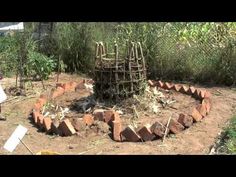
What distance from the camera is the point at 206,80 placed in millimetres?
8000

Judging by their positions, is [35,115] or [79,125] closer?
[79,125]

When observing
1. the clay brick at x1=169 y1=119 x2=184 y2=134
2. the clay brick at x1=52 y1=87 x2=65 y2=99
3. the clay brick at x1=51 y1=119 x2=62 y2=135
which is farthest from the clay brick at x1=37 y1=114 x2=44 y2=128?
the clay brick at x1=169 y1=119 x2=184 y2=134

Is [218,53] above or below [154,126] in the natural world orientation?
above

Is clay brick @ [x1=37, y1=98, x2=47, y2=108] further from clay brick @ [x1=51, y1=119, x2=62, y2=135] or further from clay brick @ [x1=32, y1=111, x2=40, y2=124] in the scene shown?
clay brick @ [x1=51, y1=119, x2=62, y2=135]

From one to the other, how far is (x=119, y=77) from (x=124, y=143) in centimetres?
138

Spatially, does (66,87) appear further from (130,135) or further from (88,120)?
(130,135)

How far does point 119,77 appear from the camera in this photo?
237 inches

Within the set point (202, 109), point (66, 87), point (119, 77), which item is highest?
point (119, 77)

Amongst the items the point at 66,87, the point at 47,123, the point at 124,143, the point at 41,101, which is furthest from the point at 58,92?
the point at 124,143

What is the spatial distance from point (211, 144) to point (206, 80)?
3338 millimetres

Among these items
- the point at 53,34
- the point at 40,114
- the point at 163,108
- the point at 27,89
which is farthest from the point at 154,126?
the point at 53,34

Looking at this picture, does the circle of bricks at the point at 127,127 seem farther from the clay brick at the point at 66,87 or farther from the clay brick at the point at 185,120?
the clay brick at the point at 66,87

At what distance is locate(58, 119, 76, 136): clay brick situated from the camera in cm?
513
